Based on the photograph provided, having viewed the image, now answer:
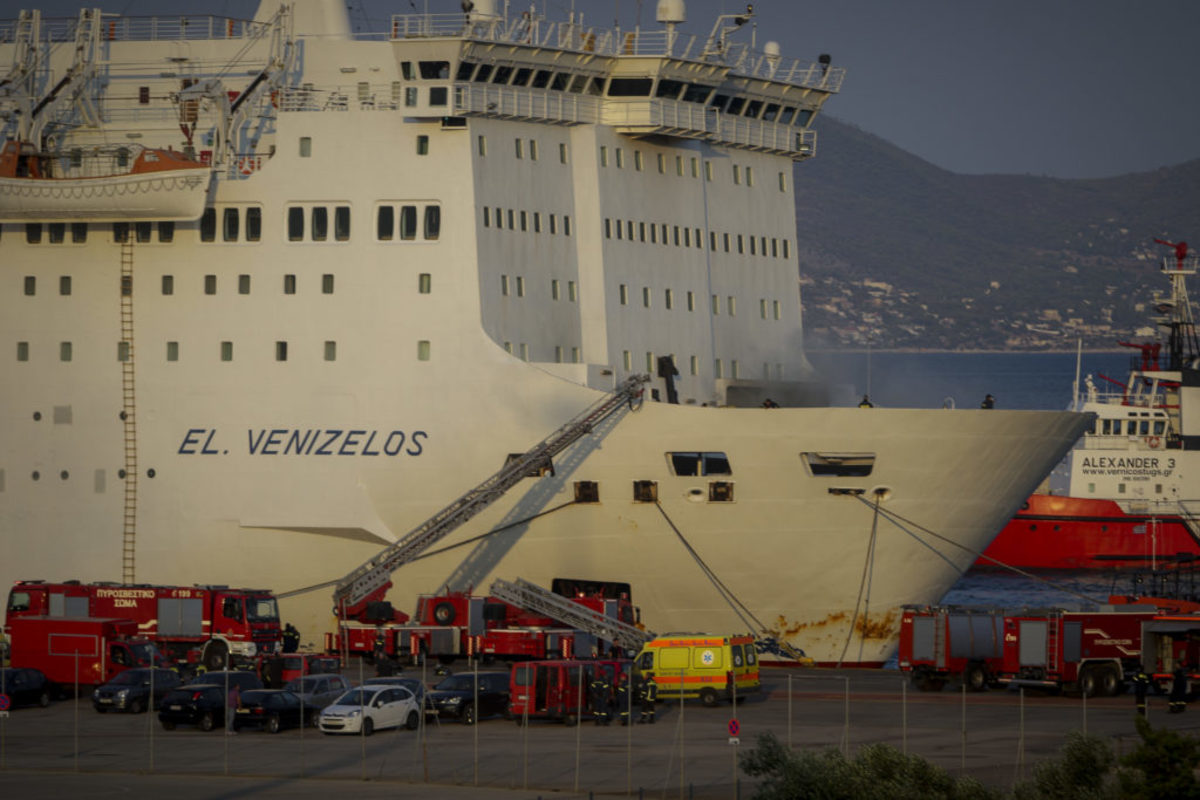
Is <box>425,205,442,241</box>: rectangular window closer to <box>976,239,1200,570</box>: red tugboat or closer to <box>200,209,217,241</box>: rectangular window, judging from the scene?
<box>200,209,217,241</box>: rectangular window

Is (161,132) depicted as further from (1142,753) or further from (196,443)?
(1142,753)

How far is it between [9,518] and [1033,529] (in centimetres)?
4645

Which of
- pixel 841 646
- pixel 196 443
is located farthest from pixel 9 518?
pixel 841 646

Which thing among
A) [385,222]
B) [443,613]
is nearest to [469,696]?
[443,613]

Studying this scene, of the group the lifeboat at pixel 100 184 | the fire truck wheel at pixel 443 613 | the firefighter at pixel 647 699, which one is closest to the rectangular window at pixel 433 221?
the lifeboat at pixel 100 184

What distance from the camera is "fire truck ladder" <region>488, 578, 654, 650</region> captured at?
34469 millimetres

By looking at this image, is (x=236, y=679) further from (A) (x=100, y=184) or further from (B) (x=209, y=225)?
(A) (x=100, y=184)

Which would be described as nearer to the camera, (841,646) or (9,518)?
(841,646)

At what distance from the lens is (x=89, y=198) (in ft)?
121

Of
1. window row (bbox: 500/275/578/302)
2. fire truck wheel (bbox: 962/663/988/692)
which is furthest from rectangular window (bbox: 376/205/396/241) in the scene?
fire truck wheel (bbox: 962/663/988/692)

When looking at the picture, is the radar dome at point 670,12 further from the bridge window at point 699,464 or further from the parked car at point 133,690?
the parked car at point 133,690

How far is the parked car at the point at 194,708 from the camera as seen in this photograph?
96.8ft

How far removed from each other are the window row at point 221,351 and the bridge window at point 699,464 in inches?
197

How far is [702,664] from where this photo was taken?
32031 millimetres
